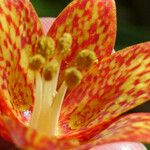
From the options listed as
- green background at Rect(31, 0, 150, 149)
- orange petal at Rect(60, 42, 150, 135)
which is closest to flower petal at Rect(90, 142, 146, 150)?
orange petal at Rect(60, 42, 150, 135)

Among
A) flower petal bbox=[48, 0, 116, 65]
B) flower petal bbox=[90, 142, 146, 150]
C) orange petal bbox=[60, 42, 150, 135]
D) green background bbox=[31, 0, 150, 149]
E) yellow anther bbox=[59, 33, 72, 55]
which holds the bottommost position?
green background bbox=[31, 0, 150, 149]

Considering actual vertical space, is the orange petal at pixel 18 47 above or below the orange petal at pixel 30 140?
below

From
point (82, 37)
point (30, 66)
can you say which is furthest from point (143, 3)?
point (30, 66)

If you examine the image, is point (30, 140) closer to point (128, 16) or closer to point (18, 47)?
point (18, 47)

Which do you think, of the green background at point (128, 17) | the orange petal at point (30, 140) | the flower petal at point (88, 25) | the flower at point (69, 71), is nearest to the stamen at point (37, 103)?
the flower at point (69, 71)

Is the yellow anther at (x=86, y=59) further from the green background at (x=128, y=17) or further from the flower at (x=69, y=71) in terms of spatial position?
the green background at (x=128, y=17)

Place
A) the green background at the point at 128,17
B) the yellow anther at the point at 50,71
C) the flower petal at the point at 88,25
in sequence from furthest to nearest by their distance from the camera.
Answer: the green background at the point at 128,17 → the flower petal at the point at 88,25 → the yellow anther at the point at 50,71

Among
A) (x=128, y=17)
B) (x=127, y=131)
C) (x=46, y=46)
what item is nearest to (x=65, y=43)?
(x=46, y=46)

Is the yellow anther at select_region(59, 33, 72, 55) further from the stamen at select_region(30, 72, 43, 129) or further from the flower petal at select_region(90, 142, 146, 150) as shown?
the flower petal at select_region(90, 142, 146, 150)
